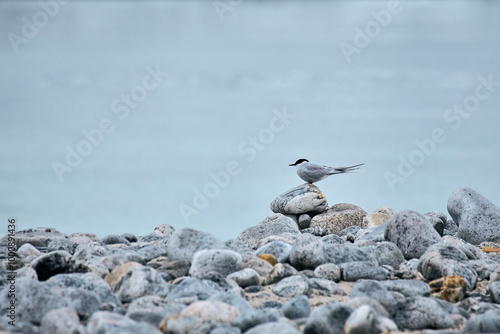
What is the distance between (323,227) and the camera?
43.3ft

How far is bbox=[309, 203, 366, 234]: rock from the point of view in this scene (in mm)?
13242

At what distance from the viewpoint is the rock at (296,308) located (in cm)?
589

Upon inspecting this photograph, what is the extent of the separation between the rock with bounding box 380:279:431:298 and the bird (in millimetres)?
6520

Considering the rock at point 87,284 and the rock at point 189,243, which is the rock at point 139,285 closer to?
the rock at point 87,284

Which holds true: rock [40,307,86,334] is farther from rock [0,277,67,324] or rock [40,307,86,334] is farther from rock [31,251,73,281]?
rock [31,251,73,281]

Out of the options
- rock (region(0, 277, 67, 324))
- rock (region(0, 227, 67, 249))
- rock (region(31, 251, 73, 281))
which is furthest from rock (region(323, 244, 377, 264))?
rock (region(0, 227, 67, 249))

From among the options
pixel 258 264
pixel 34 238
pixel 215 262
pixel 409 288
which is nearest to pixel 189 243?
pixel 215 262

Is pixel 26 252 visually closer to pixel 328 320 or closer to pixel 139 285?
pixel 139 285

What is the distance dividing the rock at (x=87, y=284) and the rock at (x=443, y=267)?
4.16 metres

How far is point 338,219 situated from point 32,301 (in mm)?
8687

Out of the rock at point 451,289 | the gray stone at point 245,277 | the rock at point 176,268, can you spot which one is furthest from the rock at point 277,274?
the rock at point 451,289

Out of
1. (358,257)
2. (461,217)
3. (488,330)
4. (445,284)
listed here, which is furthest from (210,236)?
(461,217)

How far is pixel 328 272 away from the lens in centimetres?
728

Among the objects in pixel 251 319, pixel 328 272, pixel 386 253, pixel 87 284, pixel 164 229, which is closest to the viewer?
pixel 251 319
